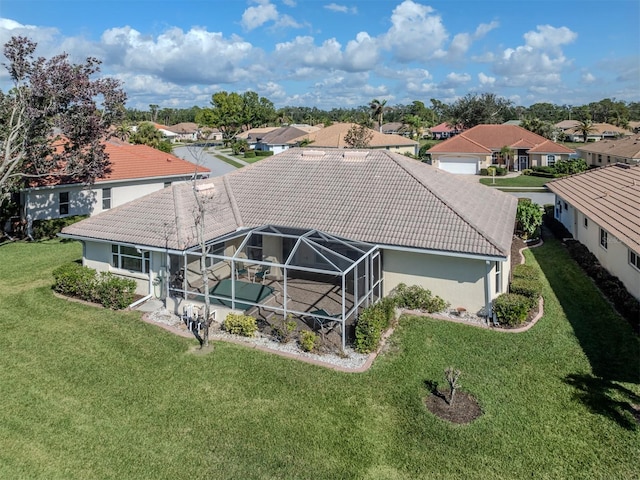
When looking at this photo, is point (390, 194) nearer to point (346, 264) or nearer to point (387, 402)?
point (346, 264)

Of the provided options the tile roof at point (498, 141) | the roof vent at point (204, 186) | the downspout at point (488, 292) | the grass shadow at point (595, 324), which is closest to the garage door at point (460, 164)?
the tile roof at point (498, 141)

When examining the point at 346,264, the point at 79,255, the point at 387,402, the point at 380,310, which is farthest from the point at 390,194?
the point at 79,255

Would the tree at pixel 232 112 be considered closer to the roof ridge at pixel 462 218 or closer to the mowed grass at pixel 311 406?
the roof ridge at pixel 462 218

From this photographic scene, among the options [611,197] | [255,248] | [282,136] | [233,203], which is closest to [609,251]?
[611,197]

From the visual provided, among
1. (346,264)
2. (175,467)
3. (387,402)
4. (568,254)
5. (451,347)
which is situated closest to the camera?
(175,467)

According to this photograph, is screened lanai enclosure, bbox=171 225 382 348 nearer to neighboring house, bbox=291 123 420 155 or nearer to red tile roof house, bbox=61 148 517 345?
red tile roof house, bbox=61 148 517 345

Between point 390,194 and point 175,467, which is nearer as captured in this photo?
point 175,467

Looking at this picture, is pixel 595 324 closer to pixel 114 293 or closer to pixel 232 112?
pixel 114 293
